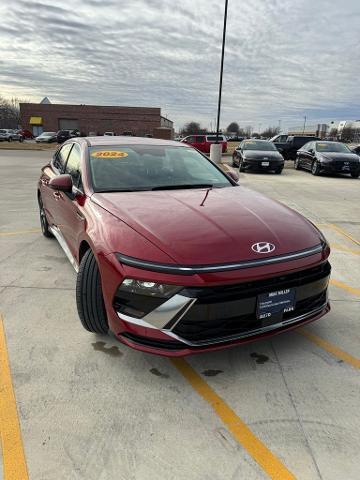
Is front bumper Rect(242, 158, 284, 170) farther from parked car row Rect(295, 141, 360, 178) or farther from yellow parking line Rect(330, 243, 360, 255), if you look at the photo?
yellow parking line Rect(330, 243, 360, 255)

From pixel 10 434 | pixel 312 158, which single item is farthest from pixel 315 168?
pixel 10 434

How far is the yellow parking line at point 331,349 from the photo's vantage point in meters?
2.89

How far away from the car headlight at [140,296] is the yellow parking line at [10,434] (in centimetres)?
86

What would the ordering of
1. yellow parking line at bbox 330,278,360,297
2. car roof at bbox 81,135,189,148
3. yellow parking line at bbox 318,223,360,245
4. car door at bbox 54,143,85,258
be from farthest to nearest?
yellow parking line at bbox 318,223,360,245, car roof at bbox 81,135,189,148, yellow parking line at bbox 330,278,360,297, car door at bbox 54,143,85,258

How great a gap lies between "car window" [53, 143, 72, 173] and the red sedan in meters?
1.33

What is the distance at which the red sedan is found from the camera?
2359 millimetres

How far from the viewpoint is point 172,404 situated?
2.43m

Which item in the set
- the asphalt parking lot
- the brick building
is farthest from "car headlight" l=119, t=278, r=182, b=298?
the brick building

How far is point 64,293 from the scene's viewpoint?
3.94 meters

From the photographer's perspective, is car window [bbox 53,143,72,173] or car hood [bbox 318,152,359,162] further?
car hood [bbox 318,152,359,162]

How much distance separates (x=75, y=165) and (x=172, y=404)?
2.66 metres

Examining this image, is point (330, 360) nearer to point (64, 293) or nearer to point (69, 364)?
point (69, 364)

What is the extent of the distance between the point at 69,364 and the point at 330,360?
6.19 ft

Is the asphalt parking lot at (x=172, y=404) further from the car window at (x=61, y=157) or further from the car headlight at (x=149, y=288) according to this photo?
the car window at (x=61, y=157)
